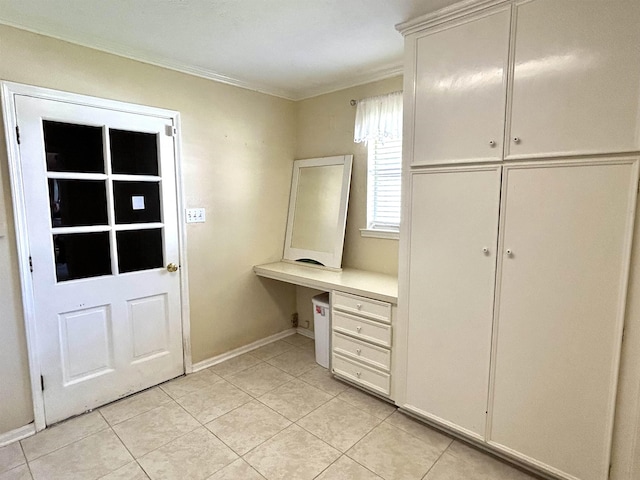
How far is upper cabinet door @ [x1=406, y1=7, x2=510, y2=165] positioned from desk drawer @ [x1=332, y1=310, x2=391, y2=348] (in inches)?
43.4

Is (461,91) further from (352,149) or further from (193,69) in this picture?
(193,69)

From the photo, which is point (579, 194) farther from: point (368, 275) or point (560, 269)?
point (368, 275)

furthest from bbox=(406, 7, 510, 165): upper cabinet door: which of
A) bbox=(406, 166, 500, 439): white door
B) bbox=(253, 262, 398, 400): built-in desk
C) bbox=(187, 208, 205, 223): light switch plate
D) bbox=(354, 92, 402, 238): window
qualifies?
bbox=(187, 208, 205, 223): light switch plate

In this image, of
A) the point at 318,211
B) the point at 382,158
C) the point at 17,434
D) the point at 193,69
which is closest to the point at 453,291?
the point at 382,158

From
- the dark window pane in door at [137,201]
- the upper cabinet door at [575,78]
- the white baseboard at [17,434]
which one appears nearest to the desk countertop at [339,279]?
the dark window pane in door at [137,201]

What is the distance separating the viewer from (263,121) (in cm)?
323

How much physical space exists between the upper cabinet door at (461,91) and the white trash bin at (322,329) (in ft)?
4.76

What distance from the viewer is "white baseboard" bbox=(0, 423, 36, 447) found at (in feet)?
6.64

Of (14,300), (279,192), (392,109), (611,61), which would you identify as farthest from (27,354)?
(611,61)

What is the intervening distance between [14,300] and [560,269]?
A: 2.92 meters

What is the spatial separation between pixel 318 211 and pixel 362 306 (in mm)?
1149

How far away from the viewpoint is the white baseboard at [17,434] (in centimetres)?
202

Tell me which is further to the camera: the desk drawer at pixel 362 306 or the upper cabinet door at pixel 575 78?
the desk drawer at pixel 362 306

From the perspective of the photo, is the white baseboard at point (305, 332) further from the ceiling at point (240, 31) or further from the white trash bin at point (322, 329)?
the ceiling at point (240, 31)
